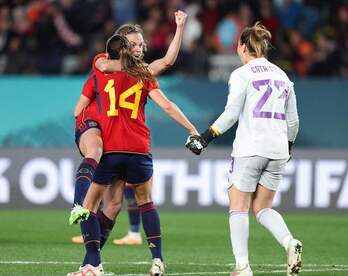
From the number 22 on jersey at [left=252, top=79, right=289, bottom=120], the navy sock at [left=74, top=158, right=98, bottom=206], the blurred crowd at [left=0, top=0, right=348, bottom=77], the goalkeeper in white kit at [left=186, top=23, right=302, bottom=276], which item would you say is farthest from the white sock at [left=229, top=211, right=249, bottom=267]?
the blurred crowd at [left=0, top=0, right=348, bottom=77]

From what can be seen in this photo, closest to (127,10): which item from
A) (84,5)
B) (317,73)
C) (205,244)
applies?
(84,5)

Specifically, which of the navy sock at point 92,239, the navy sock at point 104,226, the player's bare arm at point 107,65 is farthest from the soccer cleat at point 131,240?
the player's bare arm at point 107,65

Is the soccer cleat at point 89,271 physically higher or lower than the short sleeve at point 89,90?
lower

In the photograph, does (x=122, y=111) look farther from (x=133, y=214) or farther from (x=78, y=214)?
(x=133, y=214)

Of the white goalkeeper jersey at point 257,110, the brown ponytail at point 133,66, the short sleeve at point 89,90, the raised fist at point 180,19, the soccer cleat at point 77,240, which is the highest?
the raised fist at point 180,19

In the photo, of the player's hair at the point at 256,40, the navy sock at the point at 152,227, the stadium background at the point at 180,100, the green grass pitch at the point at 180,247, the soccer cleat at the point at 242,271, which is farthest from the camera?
the stadium background at the point at 180,100

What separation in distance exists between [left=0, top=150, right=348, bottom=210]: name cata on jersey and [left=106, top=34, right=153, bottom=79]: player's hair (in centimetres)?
781

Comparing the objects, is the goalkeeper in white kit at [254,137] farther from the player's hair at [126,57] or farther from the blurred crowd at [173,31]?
the blurred crowd at [173,31]

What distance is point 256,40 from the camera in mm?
9688

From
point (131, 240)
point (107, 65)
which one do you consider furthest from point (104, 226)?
point (131, 240)

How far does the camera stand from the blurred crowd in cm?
1948

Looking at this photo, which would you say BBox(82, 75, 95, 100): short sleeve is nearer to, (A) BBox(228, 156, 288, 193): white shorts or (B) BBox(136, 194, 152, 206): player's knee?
(B) BBox(136, 194, 152, 206): player's knee

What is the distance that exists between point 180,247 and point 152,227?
10.0 ft

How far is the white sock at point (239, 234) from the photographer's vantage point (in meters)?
9.50
